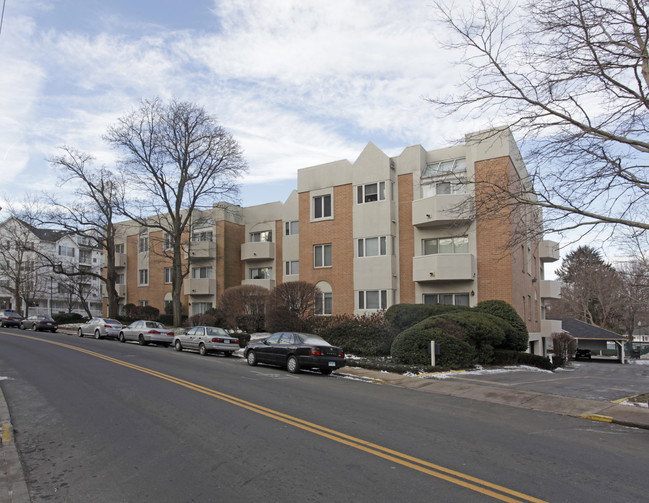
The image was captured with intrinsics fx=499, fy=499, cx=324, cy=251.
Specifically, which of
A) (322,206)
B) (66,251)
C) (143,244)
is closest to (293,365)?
(322,206)

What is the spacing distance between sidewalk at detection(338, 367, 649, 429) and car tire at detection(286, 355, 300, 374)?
201 cm

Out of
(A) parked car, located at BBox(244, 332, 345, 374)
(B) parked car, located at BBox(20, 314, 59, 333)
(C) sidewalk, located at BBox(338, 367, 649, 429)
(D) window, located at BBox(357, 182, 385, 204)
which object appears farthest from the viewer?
(B) parked car, located at BBox(20, 314, 59, 333)

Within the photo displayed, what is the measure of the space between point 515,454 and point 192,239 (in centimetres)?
3957

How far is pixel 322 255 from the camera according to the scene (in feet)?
102

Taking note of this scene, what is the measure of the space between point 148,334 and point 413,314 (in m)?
14.3

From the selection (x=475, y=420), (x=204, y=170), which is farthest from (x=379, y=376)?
(x=204, y=170)

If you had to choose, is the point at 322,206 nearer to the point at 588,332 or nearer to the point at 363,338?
the point at 363,338

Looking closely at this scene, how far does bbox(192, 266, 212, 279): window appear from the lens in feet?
140

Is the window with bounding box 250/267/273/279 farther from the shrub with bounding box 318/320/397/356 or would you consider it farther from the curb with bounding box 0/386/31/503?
the curb with bounding box 0/386/31/503

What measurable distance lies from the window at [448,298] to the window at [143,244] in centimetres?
3195

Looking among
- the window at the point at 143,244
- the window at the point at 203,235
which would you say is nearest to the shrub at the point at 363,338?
the window at the point at 203,235

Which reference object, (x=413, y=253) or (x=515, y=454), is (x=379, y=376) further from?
(x=413, y=253)

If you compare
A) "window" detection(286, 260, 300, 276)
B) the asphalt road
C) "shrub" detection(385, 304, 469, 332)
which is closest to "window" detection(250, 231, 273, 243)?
"window" detection(286, 260, 300, 276)

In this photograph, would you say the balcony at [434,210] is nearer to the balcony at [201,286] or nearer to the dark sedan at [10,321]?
the balcony at [201,286]
